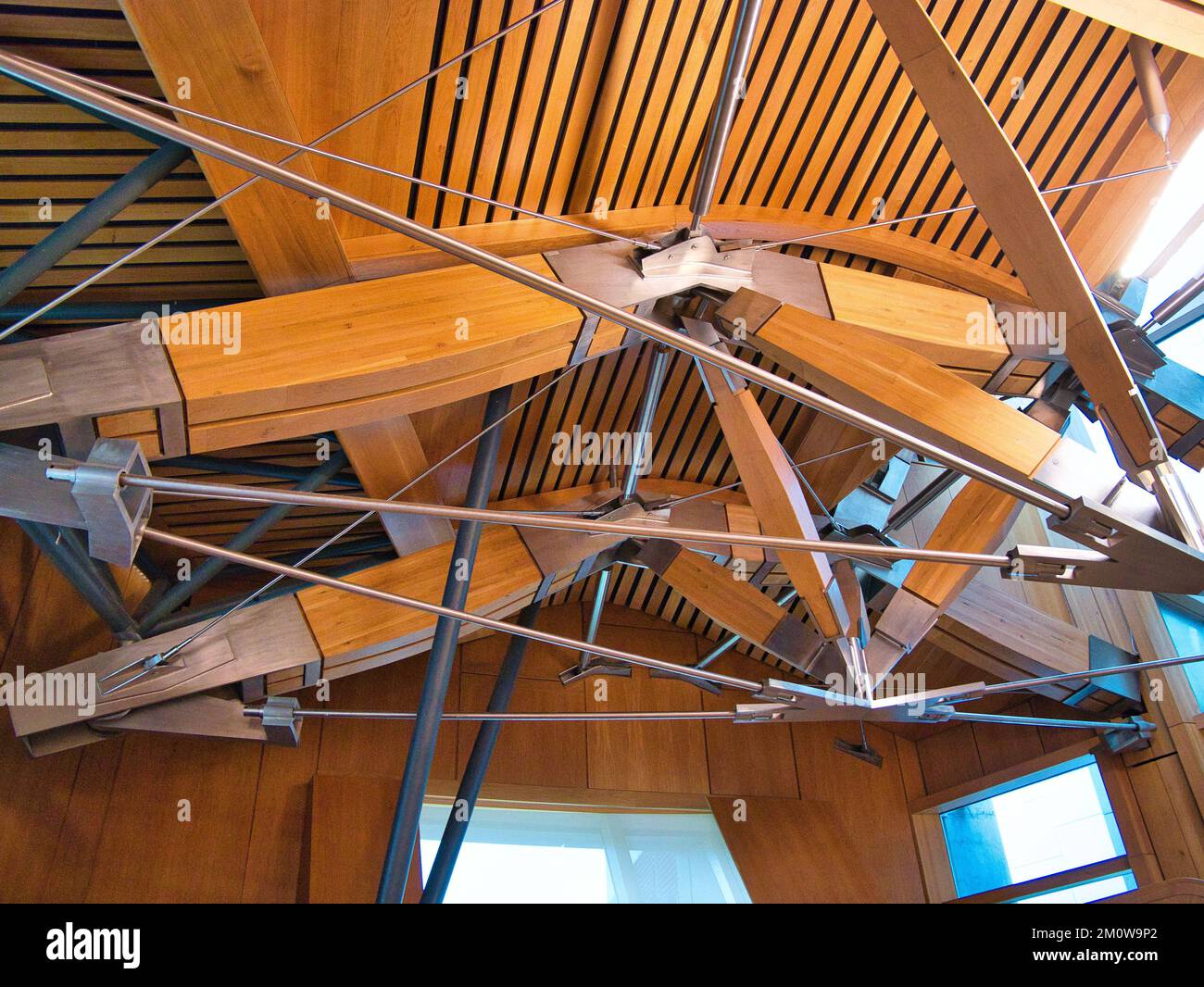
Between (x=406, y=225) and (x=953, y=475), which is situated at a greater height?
(x=953, y=475)

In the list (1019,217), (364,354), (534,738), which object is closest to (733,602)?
(534,738)

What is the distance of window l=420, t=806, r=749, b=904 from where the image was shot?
6.13 m

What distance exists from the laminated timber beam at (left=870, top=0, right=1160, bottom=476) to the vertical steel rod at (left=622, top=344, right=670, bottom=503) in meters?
1.94

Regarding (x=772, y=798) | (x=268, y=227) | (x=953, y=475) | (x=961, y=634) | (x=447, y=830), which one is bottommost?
(x=447, y=830)

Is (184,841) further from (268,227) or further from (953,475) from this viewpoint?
(953,475)

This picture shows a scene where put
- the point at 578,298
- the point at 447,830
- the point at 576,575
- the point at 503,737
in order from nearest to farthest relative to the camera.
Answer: the point at 578,298 → the point at 447,830 → the point at 576,575 → the point at 503,737

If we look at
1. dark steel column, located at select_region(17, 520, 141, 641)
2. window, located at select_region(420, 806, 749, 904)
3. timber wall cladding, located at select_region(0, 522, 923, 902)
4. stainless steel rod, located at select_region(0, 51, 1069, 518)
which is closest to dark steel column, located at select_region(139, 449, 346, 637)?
dark steel column, located at select_region(17, 520, 141, 641)

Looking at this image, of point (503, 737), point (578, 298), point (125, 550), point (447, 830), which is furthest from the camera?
point (503, 737)

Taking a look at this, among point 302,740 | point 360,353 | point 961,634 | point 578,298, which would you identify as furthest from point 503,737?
point 578,298

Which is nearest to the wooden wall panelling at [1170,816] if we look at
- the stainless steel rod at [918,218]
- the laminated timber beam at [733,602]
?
the laminated timber beam at [733,602]

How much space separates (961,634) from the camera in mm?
6258

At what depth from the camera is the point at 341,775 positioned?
6180mm

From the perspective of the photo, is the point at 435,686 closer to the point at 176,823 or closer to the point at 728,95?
the point at 176,823

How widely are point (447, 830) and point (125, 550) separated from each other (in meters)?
3.11
